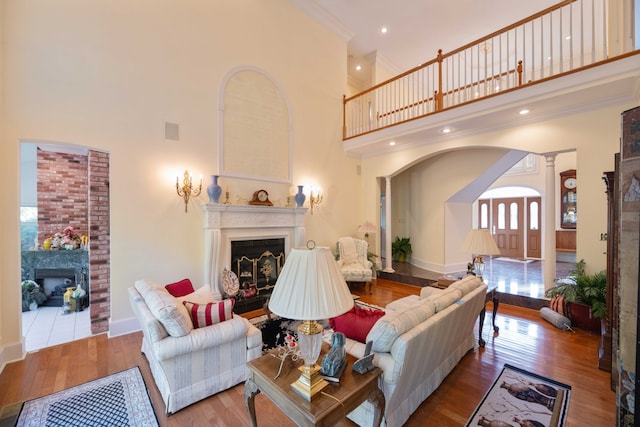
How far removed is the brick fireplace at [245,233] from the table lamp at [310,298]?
125 inches

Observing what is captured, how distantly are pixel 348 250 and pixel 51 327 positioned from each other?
16.6 ft

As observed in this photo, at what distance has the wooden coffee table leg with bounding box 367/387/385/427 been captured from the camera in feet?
5.18

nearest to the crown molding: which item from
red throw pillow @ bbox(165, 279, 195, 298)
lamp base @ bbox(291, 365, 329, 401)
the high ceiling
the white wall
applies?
the high ceiling

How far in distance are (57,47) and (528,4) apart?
27.9 ft

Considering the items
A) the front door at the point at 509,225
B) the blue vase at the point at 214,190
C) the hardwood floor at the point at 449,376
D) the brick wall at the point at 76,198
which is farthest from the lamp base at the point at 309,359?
the front door at the point at 509,225

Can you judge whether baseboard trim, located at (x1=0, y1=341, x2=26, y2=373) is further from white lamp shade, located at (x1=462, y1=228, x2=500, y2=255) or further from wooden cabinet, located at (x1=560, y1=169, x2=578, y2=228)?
wooden cabinet, located at (x1=560, y1=169, x2=578, y2=228)

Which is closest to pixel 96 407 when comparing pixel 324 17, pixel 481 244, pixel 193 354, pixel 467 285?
pixel 193 354

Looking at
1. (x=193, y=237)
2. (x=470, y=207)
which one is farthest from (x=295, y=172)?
(x=470, y=207)

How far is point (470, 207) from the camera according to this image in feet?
23.0

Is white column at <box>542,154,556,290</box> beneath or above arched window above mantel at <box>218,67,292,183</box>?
beneath

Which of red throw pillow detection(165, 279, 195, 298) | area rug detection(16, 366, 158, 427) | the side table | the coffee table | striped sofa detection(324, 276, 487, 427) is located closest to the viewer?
the coffee table

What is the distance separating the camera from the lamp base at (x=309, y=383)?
1369 mm

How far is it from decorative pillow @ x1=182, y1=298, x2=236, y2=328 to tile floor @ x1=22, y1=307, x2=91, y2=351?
7.57ft

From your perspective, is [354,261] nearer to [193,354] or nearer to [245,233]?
[245,233]
